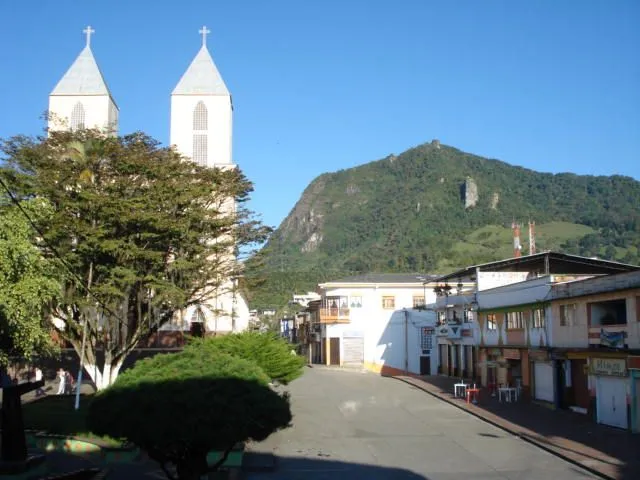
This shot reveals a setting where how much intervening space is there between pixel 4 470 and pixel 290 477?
257 inches

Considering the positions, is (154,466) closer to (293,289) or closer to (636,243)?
(293,289)

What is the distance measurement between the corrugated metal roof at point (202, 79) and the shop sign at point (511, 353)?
90.5ft

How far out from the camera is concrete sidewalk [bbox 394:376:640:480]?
18.6 meters

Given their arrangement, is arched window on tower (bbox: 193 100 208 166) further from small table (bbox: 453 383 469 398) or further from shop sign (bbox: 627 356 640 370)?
shop sign (bbox: 627 356 640 370)

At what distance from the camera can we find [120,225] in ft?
96.4

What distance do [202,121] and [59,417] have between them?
100ft

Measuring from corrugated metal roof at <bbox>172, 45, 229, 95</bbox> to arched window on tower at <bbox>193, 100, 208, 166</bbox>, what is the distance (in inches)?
47.5

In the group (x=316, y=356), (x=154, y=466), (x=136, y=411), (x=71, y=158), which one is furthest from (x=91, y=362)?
(x=316, y=356)

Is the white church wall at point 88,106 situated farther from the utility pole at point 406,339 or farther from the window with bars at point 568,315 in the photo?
A: the window with bars at point 568,315

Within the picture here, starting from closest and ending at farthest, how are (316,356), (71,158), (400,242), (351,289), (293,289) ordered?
(71,158), (351,289), (316,356), (293,289), (400,242)

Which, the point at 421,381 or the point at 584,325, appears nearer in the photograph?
the point at 584,325

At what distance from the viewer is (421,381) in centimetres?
4597

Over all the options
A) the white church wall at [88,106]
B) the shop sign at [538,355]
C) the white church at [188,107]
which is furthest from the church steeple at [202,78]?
the shop sign at [538,355]

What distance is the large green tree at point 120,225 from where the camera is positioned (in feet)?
93.9
